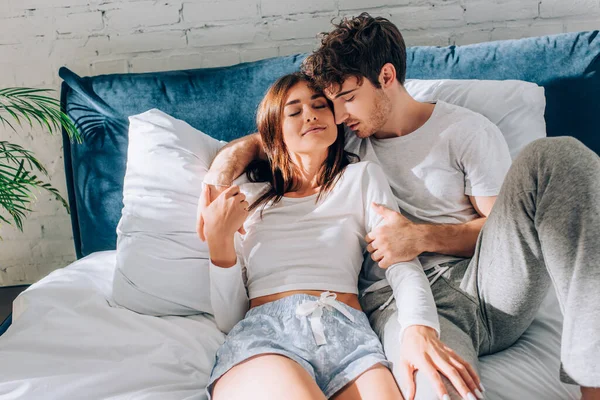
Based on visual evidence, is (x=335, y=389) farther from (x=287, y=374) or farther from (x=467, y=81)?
(x=467, y=81)

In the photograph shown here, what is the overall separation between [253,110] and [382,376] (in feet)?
3.22

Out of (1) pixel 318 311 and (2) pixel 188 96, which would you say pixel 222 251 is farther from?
(2) pixel 188 96

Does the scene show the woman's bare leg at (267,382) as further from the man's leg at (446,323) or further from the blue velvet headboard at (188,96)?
the blue velvet headboard at (188,96)

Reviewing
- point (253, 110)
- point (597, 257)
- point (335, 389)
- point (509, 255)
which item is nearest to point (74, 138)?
point (253, 110)

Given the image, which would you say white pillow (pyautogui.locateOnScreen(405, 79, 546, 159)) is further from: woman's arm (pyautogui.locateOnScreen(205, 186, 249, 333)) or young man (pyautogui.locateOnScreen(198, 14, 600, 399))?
woman's arm (pyautogui.locateOnScreen(205, 186, 249, 333))

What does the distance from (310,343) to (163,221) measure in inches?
22.8

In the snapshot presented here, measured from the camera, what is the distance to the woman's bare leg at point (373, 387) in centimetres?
100

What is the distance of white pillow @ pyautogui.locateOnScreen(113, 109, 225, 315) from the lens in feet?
4.57

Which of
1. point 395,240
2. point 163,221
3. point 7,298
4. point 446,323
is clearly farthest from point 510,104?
point 7,298

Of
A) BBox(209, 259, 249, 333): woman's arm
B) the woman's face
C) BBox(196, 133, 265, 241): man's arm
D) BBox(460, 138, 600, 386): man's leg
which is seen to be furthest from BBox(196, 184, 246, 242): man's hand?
BBox(460, 138, 600, 386): man's leg

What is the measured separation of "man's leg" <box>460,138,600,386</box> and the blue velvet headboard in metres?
0.67

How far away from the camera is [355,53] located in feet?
4.60

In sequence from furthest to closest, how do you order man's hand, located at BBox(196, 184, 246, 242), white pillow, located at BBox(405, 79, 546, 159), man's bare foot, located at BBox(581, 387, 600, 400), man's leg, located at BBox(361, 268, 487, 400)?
white pillow, located at BBox(405, 79, 546, 159) < man's hand, located at BBox(196, 184, 246, 242) < man's leg, located at BBox(361, 268, 487, 400) < man's bare foot, located at BBox(581, 387, 600, 400)

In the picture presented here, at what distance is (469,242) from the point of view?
1.30 meters
